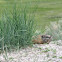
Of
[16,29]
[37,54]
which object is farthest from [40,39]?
[37,54]

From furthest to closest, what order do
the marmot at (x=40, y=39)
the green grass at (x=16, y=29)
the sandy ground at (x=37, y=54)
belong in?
the marmot at (x=40, y=39)
the green grass at (x=16, y=29)
the sandy ground at (x=37, y=54)

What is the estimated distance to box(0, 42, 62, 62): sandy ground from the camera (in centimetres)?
579

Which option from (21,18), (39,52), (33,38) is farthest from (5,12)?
(39,52)

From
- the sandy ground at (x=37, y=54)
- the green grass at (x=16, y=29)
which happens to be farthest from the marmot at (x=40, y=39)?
the green grass at (x=16, y=29)

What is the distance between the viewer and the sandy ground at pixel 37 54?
579 cm

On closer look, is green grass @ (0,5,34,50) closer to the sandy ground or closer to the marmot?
the sandy ground

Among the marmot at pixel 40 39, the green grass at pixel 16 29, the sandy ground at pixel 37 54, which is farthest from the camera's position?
the marmot at pixel 40 39

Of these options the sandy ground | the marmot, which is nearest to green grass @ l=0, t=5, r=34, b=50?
the sandy ground

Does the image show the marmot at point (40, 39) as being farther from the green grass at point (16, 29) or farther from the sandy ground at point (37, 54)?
the green grass at point (16, 29)

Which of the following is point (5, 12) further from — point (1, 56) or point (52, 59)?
point (52, 59)

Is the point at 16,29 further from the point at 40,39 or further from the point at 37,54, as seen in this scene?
the point at 37,54

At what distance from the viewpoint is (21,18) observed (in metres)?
6.79

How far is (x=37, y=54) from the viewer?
6.21m

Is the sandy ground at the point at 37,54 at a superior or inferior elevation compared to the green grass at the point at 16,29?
inferior
